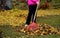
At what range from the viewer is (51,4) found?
2453 cm

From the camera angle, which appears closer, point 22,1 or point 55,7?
point 55,7

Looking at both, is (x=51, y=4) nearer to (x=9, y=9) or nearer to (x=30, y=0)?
(x=9, y=9)

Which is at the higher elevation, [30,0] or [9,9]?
[30,0]

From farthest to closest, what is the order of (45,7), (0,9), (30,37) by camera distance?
1. (45,7)
2. (0,9)
3. (30,37)

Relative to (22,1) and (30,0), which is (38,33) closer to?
(30,0)

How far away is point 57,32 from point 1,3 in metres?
11.8

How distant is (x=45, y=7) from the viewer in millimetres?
23562

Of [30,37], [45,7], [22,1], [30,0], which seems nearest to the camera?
[30,37]

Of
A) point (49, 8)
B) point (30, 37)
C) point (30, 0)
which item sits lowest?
point (49, 8)

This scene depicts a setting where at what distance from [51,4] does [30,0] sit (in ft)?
42.0

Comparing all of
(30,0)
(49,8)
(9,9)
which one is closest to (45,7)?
(49,8)

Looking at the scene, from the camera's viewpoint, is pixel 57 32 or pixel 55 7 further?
pixel 55 7

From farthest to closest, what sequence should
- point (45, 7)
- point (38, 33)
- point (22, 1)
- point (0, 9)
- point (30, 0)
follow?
point (22, 1), point (45, 7), point (0, 9), point (30, 0), point (38, 33)

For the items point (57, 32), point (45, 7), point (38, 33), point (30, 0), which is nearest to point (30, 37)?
point (38, 33)
